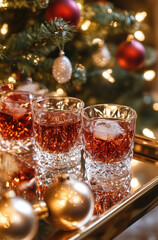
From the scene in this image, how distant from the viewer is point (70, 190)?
1.76 ft

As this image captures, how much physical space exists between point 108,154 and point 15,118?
0.76 feet

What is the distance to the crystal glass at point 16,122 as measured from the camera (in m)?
0.76

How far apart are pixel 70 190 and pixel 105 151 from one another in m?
0.14

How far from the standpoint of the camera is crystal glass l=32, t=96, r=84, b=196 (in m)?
0.69

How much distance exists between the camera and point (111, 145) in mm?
642

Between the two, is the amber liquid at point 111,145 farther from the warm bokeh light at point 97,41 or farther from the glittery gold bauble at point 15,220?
the warm bokeh light at point 97,41

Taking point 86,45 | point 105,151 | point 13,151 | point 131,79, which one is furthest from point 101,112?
point 131,79

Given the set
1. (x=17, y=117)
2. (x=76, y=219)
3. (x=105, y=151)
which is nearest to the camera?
(x=76, y=219)

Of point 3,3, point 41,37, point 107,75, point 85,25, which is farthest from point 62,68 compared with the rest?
point 107,75

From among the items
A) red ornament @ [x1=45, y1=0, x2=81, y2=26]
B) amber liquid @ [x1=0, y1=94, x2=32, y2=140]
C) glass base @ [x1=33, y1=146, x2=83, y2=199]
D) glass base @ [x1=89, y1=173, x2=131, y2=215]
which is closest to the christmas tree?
red ornament @ [x1=45, y1=0, x2=81, y2=26]

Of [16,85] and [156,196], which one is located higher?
[16,85]

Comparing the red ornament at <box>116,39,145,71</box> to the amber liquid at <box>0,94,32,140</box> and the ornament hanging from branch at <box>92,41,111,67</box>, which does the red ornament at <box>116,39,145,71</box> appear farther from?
the amber liquid at <box>0,94,32,140</box>

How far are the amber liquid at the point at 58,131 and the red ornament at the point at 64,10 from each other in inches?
12.9

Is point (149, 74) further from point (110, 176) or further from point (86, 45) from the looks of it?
point (110, 176)
